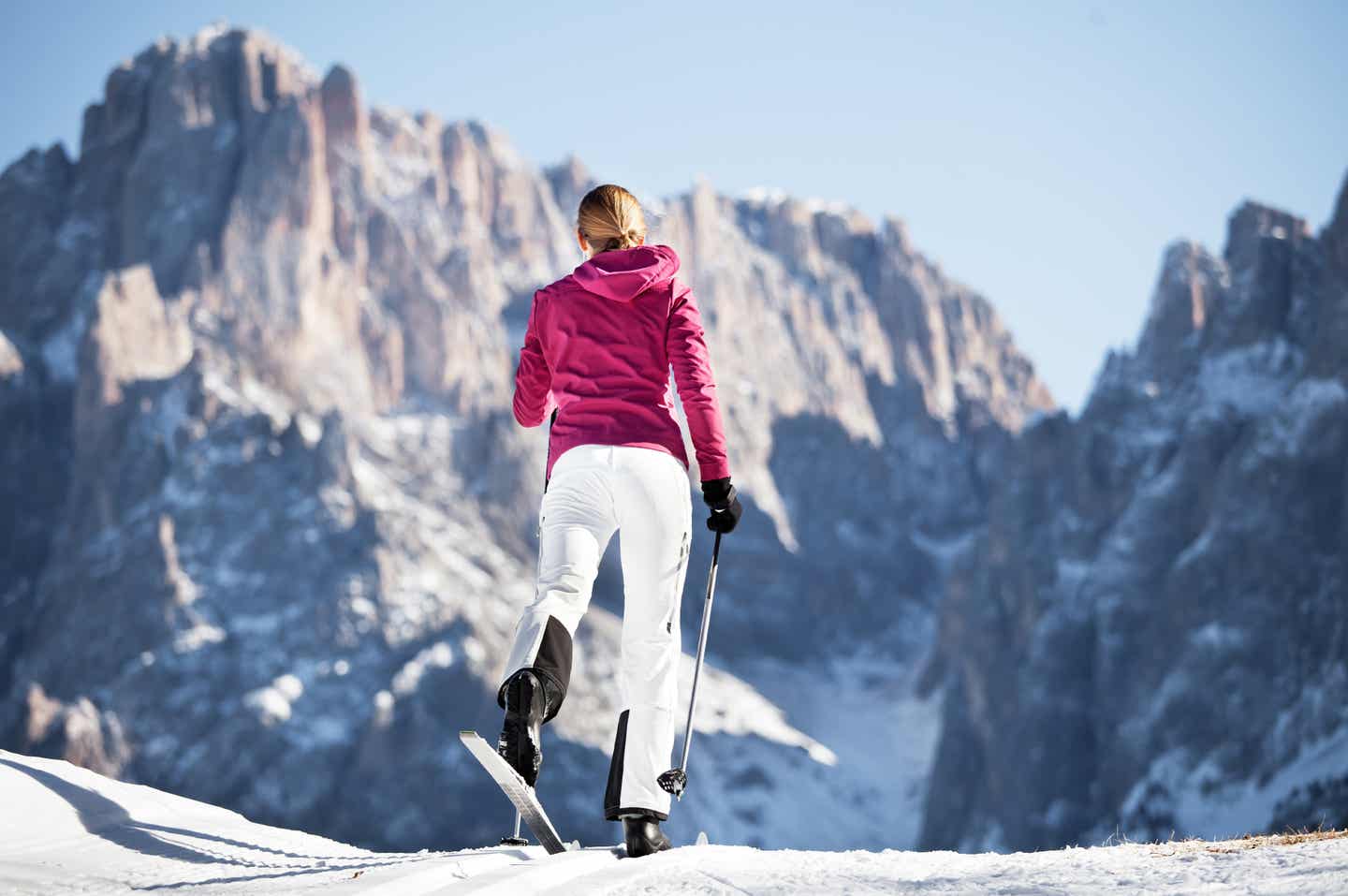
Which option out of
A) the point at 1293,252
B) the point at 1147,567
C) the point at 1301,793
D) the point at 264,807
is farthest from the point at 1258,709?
the point at 264,807

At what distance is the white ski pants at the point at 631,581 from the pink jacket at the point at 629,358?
0.21m

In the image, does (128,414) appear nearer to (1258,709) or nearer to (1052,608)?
(1052,608)

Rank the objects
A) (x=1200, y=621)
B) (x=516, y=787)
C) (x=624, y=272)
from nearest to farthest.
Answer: (x=516, y=787) < (x=624, y=272) < (x=1200, y=621)

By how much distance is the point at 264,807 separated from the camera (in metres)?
170

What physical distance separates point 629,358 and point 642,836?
2.46 m

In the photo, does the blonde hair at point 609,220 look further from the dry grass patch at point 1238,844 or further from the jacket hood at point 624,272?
the dry grass patch at point 1238,844

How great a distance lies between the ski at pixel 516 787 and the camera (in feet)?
21.7

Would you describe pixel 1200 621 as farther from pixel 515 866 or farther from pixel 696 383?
pixel 515 866

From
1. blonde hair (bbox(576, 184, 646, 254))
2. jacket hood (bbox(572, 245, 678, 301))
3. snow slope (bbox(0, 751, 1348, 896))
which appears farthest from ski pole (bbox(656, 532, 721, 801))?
blonde hair (bbox(576, 184, 646, 254))

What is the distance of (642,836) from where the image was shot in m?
6.92

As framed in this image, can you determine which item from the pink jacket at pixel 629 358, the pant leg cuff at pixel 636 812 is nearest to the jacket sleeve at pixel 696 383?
the pink jacket at pixel 629 358

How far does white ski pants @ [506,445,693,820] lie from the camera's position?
708 centimetres

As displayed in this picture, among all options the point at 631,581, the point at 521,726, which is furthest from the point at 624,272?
the point at 521,726

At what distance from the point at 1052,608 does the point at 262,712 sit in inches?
4048
